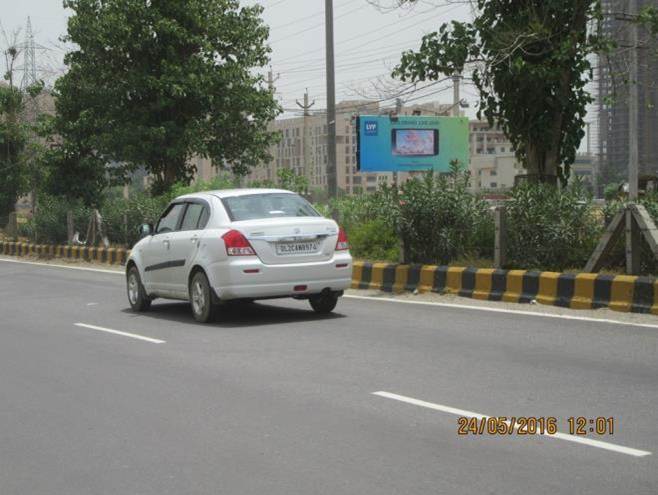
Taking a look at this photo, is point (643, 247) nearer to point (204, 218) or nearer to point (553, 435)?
point (204, 218)

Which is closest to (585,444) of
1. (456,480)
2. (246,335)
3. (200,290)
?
(456,480)

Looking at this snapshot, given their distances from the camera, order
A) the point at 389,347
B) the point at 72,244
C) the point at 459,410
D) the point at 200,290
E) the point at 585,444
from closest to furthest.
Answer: the point at 585,444 < the point at 459,410 < the point at 389,347 < the point at 200,290 < the point at 72,244

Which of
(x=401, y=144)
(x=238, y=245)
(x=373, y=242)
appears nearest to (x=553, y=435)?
(x=238, y=245)

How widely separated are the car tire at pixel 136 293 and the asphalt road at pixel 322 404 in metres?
1.55

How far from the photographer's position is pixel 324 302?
12844mm

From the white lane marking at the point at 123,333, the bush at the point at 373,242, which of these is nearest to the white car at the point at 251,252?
the white lane marking at the point at 123,333

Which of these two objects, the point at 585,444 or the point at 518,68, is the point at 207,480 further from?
the point at 518,68

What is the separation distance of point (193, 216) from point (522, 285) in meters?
4.44

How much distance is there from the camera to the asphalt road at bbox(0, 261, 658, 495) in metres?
5.26

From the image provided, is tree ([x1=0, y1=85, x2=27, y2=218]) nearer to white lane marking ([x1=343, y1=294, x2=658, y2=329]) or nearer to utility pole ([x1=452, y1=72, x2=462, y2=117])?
utility pole ([x1=452, y1=72, x2=462, y2=117])

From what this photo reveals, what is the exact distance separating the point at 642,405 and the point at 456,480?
2.23 meters

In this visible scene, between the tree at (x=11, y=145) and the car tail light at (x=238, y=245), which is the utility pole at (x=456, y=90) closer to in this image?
the car tail light at (x=238, y=245)

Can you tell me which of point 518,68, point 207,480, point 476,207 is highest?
point 518,68

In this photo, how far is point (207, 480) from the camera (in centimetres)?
526
